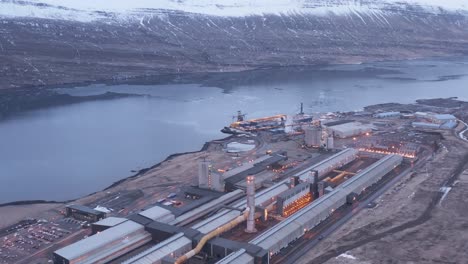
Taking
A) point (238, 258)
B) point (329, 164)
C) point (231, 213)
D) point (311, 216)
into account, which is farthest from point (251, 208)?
point (329, 164)

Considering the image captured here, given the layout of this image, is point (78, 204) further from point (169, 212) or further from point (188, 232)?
point (188, 232)

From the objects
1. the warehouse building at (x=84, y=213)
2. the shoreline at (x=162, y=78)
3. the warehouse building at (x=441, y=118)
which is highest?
the shoreline at (x=162, y=78)

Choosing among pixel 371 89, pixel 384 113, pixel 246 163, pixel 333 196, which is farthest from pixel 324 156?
pixel 371 89

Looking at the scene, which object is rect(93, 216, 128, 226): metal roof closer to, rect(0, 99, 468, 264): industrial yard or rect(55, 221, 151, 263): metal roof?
rect(0, 99, 468, 264): industrial yard

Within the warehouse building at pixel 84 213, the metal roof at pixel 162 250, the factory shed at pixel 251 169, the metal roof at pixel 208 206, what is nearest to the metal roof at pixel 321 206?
the metal roof at pixel 162 250

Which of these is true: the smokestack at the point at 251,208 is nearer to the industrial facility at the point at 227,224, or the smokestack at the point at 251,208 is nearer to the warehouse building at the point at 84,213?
the industrial facility at the point at 227,224

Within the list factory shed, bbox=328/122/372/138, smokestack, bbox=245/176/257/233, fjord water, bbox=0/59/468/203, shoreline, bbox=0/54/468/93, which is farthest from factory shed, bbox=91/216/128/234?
shoreline, bbox=0/54/468/93
